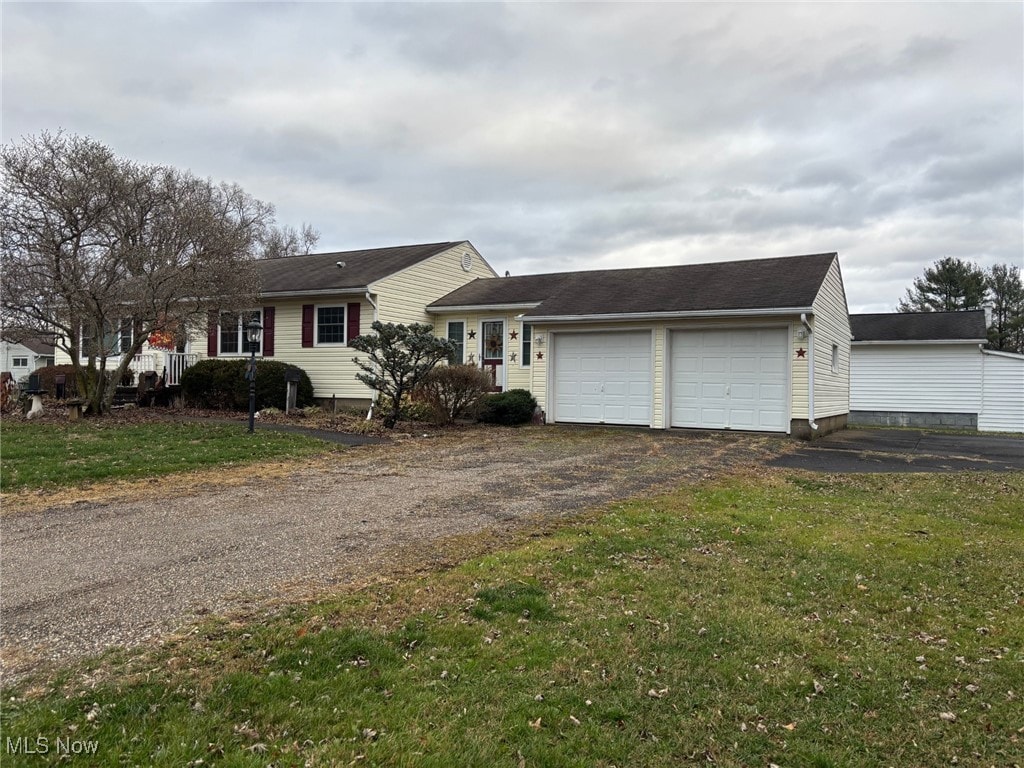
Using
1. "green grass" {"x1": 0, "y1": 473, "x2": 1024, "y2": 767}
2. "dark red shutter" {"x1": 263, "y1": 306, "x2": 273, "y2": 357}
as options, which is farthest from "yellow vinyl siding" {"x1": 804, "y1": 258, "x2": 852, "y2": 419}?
"dark red shutter" {"x1": 263, "y1": 306, "x2": 273, "y2": 357}

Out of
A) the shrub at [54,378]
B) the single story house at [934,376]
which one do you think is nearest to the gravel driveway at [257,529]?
the shrub at [54,378]

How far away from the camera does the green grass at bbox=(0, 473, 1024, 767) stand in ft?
8.48

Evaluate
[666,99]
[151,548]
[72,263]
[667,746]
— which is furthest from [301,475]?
[666,99]

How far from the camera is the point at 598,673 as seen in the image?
321 centimetres

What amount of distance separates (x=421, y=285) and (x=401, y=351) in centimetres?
Result: 586

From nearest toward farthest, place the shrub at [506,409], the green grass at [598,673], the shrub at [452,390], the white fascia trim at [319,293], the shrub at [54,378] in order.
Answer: the green grass at [598,673]
the shrub at [452,390]
the shrub at [506,409]
the white fascia trim at [319,293]
the shrub at [54,378]

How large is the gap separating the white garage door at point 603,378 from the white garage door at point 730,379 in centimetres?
78

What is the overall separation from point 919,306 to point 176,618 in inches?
1959

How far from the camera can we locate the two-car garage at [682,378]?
46.3 feet

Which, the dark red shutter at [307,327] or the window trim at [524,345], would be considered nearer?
the window trim at [524,345]

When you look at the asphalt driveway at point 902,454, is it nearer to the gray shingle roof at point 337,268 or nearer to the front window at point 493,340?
the front window at point 493,340

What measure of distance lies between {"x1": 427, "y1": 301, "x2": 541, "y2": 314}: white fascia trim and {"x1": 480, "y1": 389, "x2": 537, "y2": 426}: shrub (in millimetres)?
2661

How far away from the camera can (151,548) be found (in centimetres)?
514

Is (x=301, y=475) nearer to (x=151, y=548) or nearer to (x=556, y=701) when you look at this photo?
(x=151, y=548)
